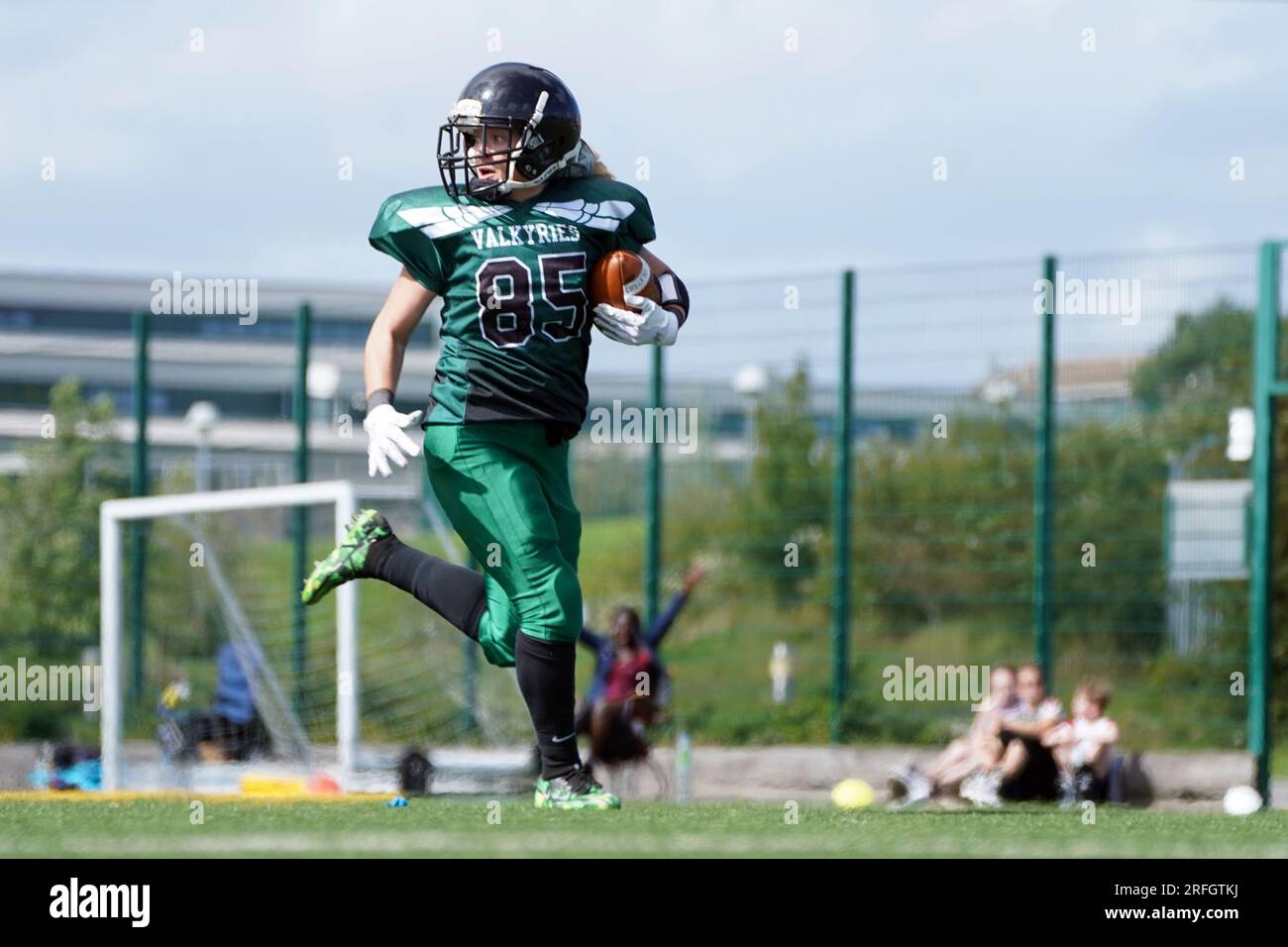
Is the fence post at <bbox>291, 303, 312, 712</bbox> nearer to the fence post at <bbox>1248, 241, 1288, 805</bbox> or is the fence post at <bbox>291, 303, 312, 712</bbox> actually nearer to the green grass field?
the fence post at <bbox>1248, 241, 1288, 805</bbox>

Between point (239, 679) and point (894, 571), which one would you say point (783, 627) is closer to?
point (894, 571)

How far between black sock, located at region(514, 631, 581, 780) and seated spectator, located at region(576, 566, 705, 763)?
255 inches

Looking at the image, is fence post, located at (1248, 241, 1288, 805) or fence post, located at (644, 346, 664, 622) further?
fence post, located at (644, 346, 664, 622)

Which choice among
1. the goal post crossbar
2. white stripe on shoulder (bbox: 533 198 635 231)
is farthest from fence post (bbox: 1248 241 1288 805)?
white stripe on shoulder (bbox: 533 198 635 231)

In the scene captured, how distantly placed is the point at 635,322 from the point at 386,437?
0.89 metres

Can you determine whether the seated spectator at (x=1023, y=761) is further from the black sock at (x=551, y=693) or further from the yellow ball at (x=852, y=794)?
the black sock at (x=551, y=693)

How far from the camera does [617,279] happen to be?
6012 mm

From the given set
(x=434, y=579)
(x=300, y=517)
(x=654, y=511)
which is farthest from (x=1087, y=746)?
(x=434, y=579)

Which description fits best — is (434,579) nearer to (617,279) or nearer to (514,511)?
(514,511)

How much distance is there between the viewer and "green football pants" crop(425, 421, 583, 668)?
596 cm

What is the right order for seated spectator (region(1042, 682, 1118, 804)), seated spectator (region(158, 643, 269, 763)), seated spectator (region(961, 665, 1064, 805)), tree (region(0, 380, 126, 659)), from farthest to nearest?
tree (region(0, 380, 126, 659)) → seated spectator (region(158, 643, 269, 763)) → seated spectator (region(1042, 682, 1118, 804)) → seated spectator (region(961, 665, 1064, 805))

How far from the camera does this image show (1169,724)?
12344 mm

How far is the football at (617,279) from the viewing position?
6.02 metres
